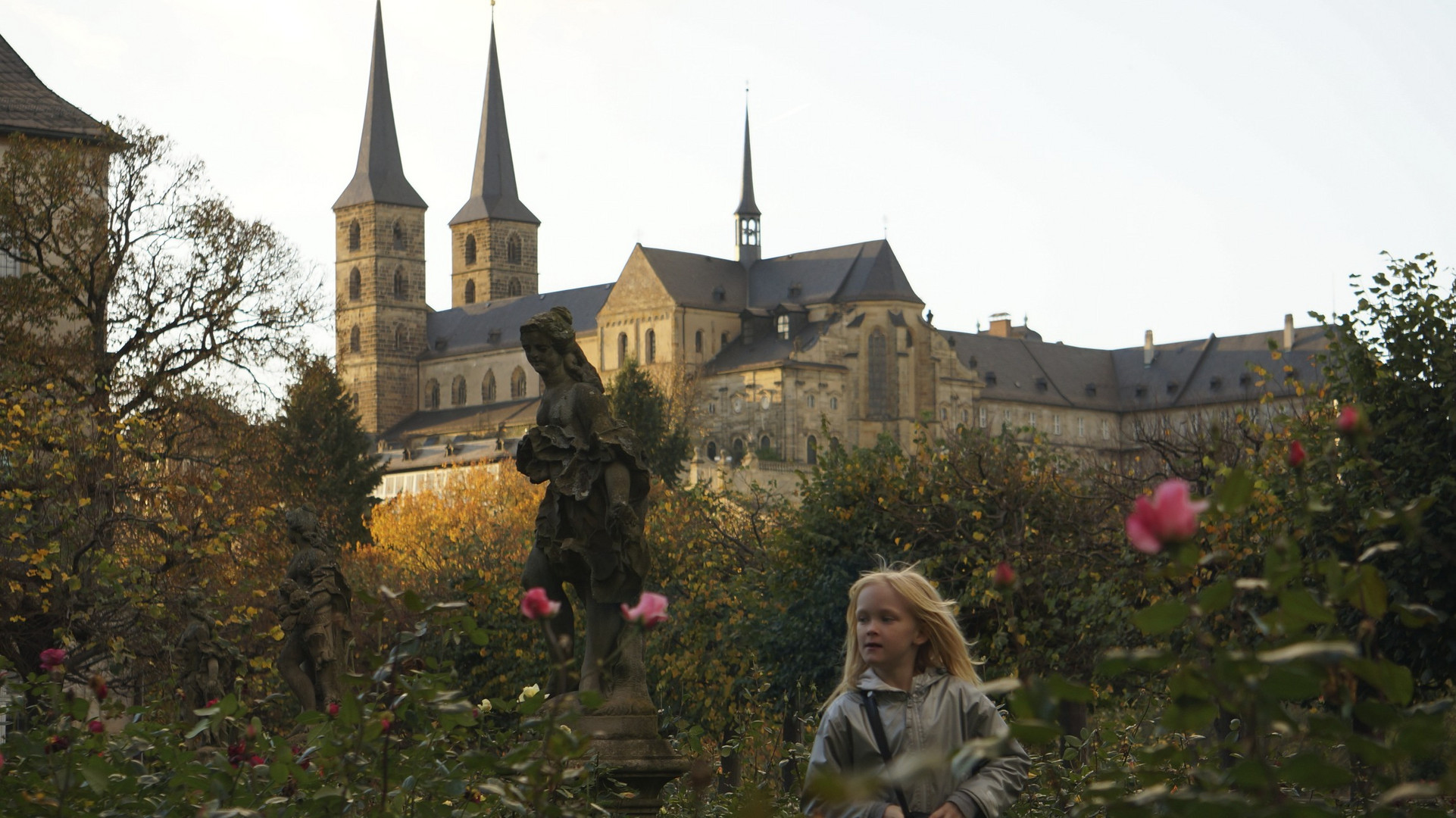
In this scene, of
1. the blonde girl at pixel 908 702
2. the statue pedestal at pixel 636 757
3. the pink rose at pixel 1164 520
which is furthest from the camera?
the statue pedestal at pixel 636 757

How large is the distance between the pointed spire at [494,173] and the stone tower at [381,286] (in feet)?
15.1

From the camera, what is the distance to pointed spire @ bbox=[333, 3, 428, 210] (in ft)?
400

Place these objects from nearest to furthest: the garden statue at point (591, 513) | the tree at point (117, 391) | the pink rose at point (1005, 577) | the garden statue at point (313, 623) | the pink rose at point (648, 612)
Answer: the pink rose at point (1005, 577), the pink rose at point (648, 612), the garden statue at point (591, 513), the garden statue at point (313, 623), the tree at point (117, 391)

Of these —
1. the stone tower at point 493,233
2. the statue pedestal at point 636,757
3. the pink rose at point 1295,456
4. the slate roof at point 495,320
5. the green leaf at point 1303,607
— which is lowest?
the statue pedestal at point 636,757

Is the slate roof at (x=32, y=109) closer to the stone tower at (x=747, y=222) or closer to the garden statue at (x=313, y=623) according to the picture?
the garden statue at (x=313, y=623)

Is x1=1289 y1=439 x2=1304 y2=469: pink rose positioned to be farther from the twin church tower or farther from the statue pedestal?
the twin church tower

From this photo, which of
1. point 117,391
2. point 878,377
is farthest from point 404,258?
point 117,391

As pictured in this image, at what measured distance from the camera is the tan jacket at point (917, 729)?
423 cm

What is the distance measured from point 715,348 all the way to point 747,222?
15501 mm

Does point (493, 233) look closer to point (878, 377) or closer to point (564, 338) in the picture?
point (878, 377)

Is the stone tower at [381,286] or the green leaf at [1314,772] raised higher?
the stone tower at [381,286]

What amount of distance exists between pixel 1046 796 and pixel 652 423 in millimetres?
69748

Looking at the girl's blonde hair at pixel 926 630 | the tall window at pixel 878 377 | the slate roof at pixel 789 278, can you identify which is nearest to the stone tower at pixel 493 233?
the slate roof at pixel 789 278

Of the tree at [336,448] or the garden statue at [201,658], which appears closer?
the garden statue at [201,658]
